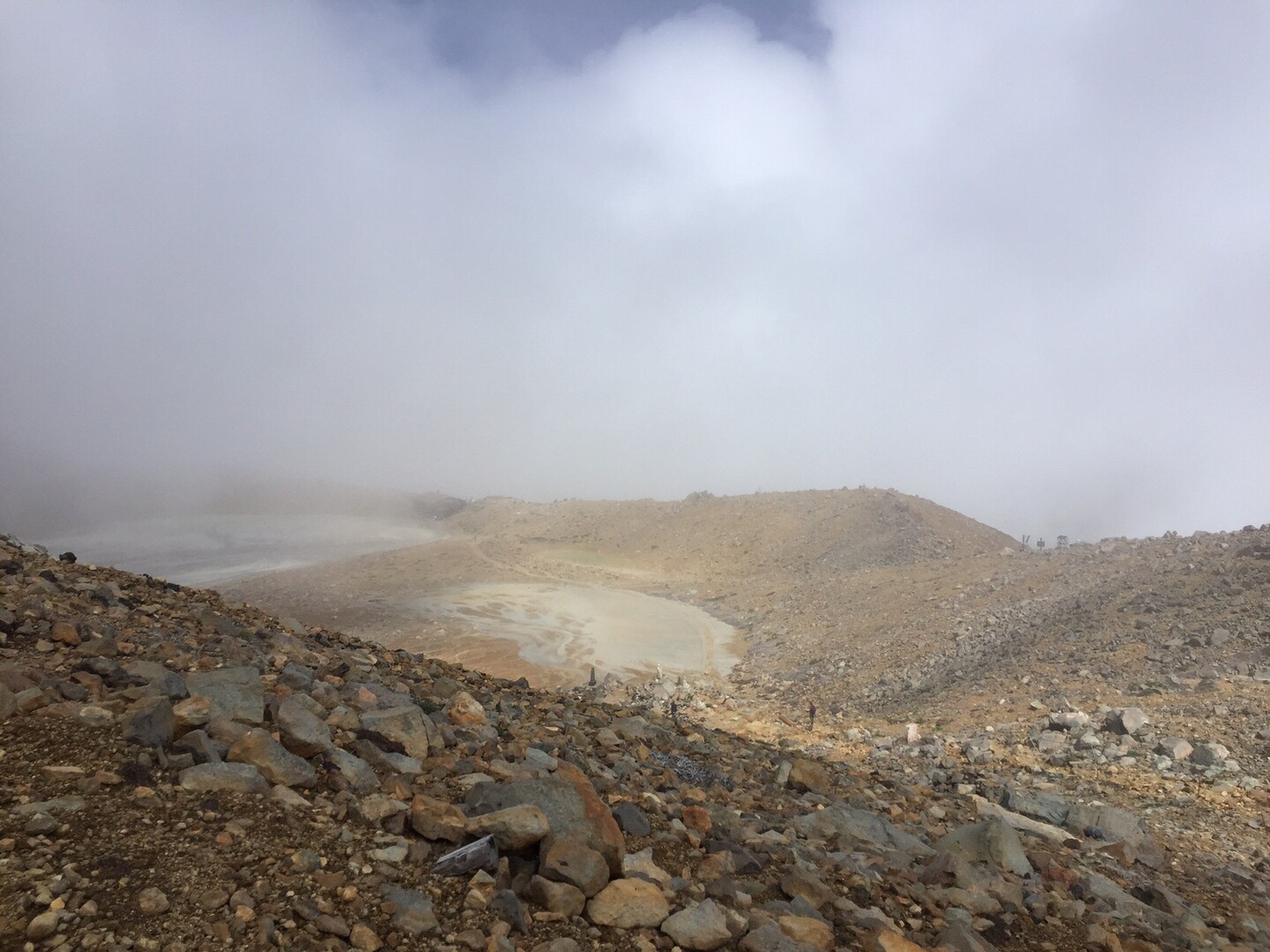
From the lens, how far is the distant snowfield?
43.0m

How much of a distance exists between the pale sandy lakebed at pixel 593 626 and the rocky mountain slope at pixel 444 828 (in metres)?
17.6

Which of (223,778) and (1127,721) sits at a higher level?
(223,778)

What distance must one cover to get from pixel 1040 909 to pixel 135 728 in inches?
236

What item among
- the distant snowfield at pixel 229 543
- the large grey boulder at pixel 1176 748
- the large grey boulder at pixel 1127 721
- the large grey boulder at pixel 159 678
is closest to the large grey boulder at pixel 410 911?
the large grey boulder at pixel 159 678

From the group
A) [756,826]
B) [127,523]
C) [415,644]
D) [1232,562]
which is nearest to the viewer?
[756,826]

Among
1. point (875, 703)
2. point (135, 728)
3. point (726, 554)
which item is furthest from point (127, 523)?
point (135, 728)

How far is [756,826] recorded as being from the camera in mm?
5352

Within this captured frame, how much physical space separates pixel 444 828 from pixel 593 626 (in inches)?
1087

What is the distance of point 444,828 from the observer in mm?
3746

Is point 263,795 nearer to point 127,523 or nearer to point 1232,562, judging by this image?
point 1232,562

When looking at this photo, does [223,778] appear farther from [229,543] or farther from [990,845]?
[229,543]

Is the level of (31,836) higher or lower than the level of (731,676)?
higher

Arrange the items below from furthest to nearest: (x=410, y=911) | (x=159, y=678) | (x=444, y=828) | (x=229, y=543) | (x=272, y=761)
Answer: (x=229, y=543)
(x=159, y=678)
(x=272, y=761)
(x=444, y=828)
(x=410, y=911)

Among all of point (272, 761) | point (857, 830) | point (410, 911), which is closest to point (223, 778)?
point (272, 761)
